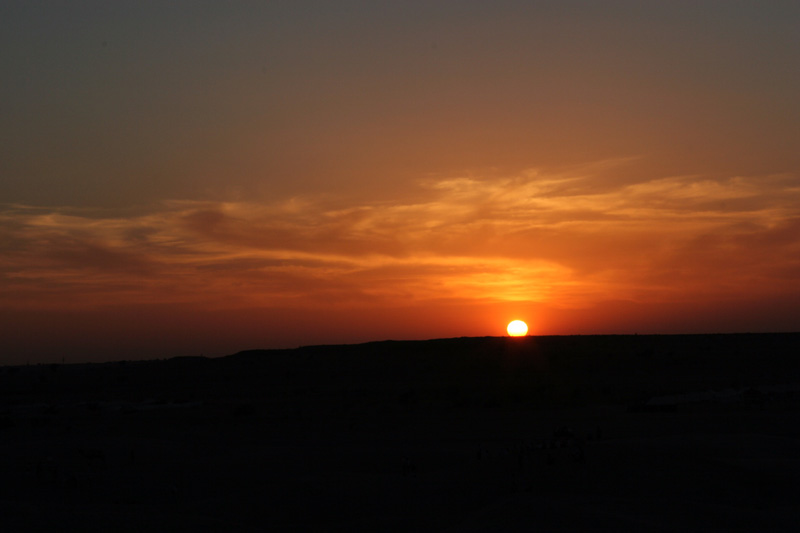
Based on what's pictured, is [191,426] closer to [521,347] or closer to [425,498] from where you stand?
[425,498]

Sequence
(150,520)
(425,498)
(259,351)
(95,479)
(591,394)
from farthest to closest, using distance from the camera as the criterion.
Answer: (259,351) → (591,394) → (95,479) → (425,498) → (150,520)

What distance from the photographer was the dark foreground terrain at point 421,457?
12.2 m

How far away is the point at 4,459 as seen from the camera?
1884 centimetres

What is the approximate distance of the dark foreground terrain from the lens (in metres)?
12.2

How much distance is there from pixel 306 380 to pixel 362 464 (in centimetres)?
3289

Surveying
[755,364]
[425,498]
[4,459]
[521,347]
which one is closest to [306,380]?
[521,347]

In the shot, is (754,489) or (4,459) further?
(4,459)

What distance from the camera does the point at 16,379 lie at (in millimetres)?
59750

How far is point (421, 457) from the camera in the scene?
18.2m

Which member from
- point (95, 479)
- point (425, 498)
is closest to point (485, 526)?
point (425, 498)

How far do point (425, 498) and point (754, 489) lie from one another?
5379 mm

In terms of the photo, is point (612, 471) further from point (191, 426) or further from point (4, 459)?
point (191, 426)

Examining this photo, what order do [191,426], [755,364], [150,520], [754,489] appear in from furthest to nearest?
[755,364], [191,426], [754,489], [150,520]

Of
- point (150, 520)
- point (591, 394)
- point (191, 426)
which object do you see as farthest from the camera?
point (591, 394)
